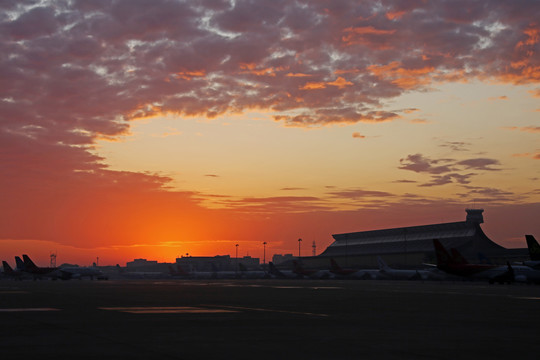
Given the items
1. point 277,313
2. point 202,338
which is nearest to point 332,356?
point 202,338

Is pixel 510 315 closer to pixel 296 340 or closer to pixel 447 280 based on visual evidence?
pixel 296 340

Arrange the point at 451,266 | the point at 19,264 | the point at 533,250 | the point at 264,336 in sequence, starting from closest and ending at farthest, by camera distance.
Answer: the point at 264,336
the point at 451,266
the point at 533,250
the point at 19,264

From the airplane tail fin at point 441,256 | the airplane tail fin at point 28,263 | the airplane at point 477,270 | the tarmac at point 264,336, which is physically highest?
the airplane tail fin at point 28,263

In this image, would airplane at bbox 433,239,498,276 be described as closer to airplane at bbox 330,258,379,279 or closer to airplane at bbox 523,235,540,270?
airplane at bbox 523,235,540,270

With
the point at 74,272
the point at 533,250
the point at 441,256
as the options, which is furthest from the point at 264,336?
the point at 74,272

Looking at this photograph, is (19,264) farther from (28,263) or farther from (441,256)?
(441,256)

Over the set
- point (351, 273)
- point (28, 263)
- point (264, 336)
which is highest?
point (28, 263)

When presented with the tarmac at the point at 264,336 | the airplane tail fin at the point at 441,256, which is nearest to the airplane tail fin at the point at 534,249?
the airplane tail fin at the point at 441,256

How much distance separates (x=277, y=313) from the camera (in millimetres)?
32281

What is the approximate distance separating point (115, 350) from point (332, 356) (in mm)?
5544

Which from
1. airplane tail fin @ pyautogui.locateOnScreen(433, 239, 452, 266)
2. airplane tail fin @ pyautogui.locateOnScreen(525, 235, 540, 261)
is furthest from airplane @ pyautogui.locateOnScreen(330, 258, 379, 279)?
airplane tail fin @ pyautogui.locateOnScreen(525, 235, 540, 261)

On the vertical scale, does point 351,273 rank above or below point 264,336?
above

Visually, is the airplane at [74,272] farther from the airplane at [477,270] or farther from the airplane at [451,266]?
the airplane at [451,266]

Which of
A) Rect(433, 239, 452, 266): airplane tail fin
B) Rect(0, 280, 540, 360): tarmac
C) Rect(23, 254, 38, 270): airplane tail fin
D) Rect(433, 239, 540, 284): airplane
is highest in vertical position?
Rect(23, 254, 38, 270): airplane tail fin
